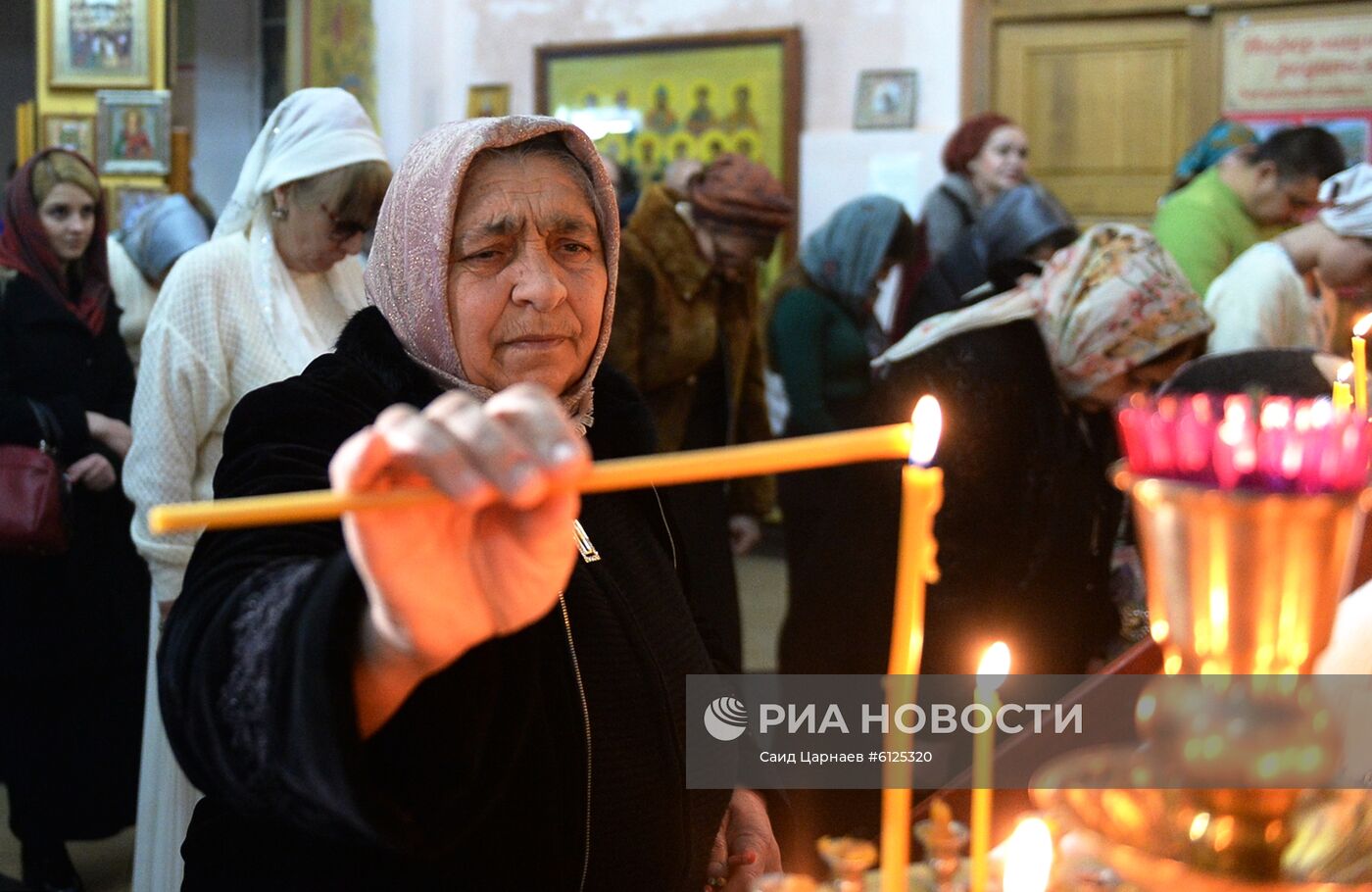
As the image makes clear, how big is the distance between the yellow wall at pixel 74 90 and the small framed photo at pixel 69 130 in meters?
0.02

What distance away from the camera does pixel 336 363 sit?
5.22ft

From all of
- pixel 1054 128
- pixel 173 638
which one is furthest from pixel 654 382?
pixel 1054 128

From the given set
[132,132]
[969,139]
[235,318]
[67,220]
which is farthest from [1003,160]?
[235,318]

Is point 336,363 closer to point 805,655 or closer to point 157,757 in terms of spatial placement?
point 157,757

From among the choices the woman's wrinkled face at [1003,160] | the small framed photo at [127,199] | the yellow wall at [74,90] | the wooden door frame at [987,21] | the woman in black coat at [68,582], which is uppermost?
the wooden door frame at [987,21]

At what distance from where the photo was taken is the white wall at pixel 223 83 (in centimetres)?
505

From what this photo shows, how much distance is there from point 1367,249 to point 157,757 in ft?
11.4

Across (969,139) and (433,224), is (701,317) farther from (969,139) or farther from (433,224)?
(433,224)

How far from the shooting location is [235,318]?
2.94 metres

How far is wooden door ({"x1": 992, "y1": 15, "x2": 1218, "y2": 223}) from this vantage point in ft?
25.1

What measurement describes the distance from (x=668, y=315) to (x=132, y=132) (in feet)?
9.42

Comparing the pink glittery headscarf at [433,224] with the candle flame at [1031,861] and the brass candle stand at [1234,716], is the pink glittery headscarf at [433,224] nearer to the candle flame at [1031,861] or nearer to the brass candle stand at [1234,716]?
the candle flame at [1031,861]

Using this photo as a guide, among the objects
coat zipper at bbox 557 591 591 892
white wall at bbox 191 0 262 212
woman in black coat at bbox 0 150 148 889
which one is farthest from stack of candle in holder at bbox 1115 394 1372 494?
white wall at bbox 191 0 262 212

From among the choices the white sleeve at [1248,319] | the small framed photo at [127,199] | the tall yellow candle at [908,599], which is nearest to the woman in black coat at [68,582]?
the small framed photo at [127,199]
